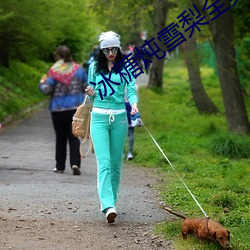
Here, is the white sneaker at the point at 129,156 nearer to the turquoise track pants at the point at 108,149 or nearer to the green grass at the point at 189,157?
the green grass at the point at 189,157

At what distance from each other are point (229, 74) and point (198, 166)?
195 inches

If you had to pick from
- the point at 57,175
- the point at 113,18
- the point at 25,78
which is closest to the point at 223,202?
the point at 57,175

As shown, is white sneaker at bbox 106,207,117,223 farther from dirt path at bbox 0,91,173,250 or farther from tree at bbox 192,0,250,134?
tree at bbox 192,0,250,134

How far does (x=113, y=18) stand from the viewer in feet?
94.1

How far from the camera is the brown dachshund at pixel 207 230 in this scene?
5.83 m

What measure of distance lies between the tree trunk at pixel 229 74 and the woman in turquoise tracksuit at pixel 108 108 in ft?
29.0

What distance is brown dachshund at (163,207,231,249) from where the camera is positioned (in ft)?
19.1

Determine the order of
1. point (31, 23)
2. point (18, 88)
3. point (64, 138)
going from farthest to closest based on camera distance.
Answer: point (18, 88), point (31, 23), point (64, 138)

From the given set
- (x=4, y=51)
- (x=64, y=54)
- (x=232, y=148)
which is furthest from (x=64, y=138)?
(x=4, y=51)

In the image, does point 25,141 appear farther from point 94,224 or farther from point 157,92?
point 157,92

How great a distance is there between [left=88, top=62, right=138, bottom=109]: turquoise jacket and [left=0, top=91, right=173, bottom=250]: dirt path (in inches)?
47.2

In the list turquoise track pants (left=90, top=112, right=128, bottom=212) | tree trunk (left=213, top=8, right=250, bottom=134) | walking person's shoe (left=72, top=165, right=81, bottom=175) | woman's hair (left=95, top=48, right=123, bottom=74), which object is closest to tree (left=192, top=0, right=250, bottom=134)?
tree trunk (left=213, top=8, right=250, bottom=134)

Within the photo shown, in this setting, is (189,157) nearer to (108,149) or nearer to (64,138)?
(64,138)

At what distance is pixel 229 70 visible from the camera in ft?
53.3
